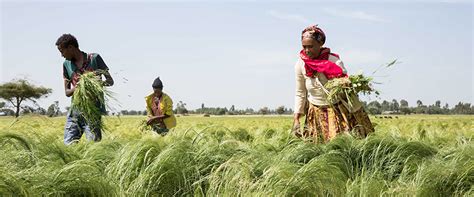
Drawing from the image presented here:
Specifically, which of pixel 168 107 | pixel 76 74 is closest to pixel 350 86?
pixel 76 74

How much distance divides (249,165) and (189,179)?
39 cm

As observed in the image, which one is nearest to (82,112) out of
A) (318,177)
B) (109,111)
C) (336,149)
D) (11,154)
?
(109,111)

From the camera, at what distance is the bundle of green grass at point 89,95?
5.70 metres

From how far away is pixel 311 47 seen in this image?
19.0 ft

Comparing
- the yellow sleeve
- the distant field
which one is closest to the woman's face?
the distant field

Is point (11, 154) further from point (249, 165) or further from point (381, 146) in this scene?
point (381, 146)

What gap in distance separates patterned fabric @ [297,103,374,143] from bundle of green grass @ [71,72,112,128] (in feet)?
6.26

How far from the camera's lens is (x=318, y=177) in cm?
370

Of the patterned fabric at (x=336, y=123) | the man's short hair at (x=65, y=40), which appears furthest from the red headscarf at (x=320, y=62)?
the man's short hair at (x=65, y=40)

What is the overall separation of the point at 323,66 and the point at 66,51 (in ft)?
8.34

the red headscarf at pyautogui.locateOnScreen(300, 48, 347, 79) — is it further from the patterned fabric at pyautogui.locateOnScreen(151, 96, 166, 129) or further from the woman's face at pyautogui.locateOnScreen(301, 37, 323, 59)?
the patterned fabric at pyautogui.locateOnScreen(151, 96, 166, 129)

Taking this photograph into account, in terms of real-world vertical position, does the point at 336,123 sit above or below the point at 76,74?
below

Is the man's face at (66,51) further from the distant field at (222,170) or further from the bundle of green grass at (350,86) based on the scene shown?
the bundle of green grass at (350,86)

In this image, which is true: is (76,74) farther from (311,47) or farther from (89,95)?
(311,47)
